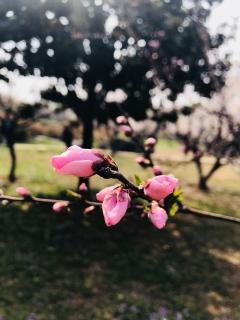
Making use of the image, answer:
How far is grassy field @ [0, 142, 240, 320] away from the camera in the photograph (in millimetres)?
7230

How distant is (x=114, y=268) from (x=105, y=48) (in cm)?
533

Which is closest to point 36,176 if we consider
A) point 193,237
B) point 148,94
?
point 148,94

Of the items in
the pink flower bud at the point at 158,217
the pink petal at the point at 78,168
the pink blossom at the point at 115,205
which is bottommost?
the pink flower bud at the point at 158,217

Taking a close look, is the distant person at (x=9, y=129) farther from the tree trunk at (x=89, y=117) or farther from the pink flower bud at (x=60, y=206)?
the pink flower bud at (x=60, y=206)

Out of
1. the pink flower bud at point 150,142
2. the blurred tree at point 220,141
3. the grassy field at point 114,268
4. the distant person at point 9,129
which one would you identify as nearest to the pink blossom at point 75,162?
the pink flower bud at point 150,142

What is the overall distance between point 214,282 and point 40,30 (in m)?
6.47

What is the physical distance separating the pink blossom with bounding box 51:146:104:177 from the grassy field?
171 inches

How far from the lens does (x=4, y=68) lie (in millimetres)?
10031

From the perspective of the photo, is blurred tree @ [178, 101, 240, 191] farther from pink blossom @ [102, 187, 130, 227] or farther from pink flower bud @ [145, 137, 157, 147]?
pink blossom @ [102, 187, 130, 227]

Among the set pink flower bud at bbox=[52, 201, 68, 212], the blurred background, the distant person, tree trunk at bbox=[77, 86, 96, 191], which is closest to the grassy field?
the blurred background

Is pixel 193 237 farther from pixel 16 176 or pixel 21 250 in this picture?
pixel 16 176

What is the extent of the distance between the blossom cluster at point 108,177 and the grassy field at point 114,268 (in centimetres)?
414

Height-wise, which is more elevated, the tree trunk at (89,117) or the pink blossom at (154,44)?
the pink blossom at (154,44)

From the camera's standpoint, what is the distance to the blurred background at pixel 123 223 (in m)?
7.53
